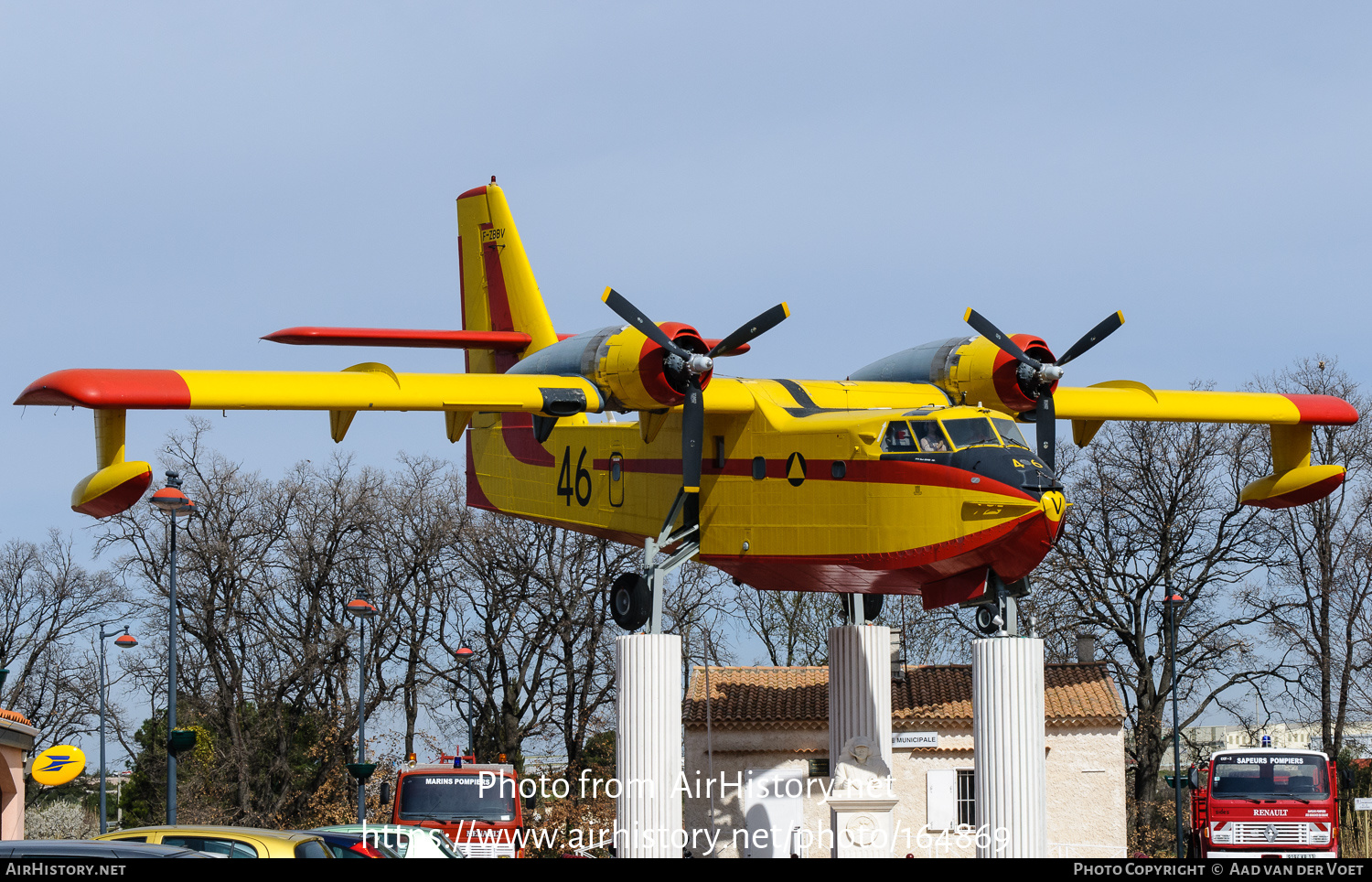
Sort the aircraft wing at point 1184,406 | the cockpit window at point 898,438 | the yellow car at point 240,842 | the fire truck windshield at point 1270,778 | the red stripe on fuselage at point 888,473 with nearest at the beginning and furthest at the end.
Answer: the yellow car at point 240,842 → the red stripe on fuselage at point 888,473 → the cockpit window at point 898,438 → the aircraft wing at point 1184,406 → the fire truck windshield at point 1270,778

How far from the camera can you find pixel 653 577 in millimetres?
23031

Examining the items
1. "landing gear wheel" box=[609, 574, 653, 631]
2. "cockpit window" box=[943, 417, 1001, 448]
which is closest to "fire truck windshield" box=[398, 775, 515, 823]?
"landing gear wheel" box=[609, 574, 653, 631]

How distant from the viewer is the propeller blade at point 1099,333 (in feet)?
78.5

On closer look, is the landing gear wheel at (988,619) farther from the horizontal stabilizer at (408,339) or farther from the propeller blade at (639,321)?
the horizontal stabilizer at (408,339)

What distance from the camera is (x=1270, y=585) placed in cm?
4362

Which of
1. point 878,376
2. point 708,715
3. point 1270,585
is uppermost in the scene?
point 878,376

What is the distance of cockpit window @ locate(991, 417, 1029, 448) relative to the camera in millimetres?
21422

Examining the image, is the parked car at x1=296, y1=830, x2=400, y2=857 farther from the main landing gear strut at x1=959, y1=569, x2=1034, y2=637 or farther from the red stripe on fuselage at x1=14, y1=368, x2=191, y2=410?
the main landing gear strut at x1=959, y1=569, x2=1034, y2=637

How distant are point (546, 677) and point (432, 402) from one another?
99.3 feet

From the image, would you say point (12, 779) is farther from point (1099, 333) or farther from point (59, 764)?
point (1099, 333)

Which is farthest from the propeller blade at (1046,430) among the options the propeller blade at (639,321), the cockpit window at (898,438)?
the propeller blade at (639,321)

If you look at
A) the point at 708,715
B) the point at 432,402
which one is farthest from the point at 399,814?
the point at 432,402

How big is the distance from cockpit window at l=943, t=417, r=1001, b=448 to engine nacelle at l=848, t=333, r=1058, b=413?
3310 millimetres
